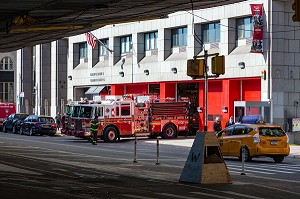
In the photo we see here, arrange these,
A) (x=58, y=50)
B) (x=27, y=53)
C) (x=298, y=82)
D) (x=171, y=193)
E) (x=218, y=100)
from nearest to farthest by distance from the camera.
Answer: (x=171, y=193) < (x=298, y=82) < (x=218, y=100) < (x=58, y=50) < (x=27, y=53)

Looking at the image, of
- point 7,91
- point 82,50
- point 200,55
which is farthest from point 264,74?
point 7,91

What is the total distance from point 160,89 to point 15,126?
12508 mm

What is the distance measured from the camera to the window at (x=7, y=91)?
108438 millimetres

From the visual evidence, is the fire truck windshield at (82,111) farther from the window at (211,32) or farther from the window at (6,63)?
the window at (6,63)

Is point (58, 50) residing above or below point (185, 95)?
above

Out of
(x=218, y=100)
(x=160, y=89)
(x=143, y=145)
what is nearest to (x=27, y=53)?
(x=160, y=89)

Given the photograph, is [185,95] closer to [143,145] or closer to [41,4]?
[143,145]

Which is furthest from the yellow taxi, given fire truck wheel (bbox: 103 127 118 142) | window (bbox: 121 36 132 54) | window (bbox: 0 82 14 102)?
window (bbox: 0 82 14 102)

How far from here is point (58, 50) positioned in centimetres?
7912

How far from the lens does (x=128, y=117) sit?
4834 centimetres

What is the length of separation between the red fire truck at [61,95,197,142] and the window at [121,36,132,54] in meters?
14.7

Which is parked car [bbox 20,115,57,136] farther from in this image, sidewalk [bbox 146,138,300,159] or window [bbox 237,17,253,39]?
window [bbox 237,17,253,39]

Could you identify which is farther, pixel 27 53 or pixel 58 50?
pixel 27 53

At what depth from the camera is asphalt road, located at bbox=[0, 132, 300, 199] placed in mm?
18250
